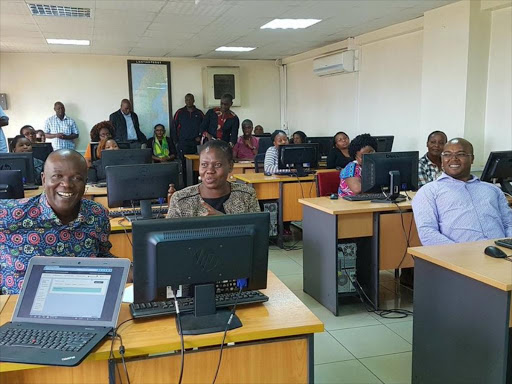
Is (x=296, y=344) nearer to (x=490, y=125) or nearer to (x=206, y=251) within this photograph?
(x=206, y=251)

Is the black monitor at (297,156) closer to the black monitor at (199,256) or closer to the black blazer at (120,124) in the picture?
the black monitor at (199,256)

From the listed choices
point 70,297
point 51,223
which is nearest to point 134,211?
point 51,223

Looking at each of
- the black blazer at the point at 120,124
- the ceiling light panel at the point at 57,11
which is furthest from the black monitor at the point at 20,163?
the black blazer at the point at 120,124

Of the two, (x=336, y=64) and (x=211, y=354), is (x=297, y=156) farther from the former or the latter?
(x=211, y=354)

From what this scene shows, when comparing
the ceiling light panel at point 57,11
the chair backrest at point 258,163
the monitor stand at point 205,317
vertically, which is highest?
the ceiling light panel at point 57,11

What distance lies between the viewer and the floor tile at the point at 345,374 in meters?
2.70

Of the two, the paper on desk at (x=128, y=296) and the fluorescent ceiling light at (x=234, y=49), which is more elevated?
the fluorescent ceiling light at (x=234, y=49)

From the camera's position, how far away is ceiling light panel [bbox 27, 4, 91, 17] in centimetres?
565

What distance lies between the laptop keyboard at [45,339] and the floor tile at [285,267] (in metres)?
3.23

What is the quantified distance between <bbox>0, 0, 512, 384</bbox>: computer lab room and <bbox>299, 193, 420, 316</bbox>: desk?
2 centimetres

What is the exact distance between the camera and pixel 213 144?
2.78 meters

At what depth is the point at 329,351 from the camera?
304cm

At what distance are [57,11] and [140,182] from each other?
147 inches

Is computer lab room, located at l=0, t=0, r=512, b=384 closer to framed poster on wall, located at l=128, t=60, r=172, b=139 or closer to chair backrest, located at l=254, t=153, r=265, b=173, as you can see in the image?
chair backrest, located at l=254, t=153, r=265, b=173
